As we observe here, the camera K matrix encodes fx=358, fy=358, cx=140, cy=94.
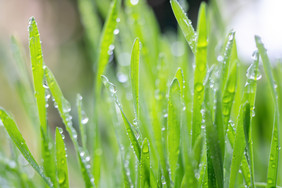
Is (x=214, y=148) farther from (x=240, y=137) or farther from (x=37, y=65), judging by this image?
(x=37, y=65)

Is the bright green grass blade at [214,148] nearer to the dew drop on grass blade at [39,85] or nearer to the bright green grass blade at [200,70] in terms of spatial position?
the bright green grass blade at [200,70]

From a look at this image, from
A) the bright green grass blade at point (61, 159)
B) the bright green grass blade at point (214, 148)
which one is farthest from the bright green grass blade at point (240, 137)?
the bright green grass blade at point (61, 159)

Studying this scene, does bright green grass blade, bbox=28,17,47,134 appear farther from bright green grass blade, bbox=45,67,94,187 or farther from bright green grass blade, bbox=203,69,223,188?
bright green grass blade, bbox=203,69,223,188

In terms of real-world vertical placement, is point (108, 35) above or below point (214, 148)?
above

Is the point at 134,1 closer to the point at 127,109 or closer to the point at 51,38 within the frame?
the point at 127,109

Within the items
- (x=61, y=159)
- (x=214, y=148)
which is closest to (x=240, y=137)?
(x=214, y=148)

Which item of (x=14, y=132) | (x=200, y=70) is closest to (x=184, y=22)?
(x=200, y=70)

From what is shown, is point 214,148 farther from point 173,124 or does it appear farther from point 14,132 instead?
point 14,132
